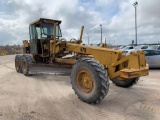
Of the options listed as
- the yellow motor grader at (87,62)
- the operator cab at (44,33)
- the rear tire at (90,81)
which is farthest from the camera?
the operator cab at (44,33)

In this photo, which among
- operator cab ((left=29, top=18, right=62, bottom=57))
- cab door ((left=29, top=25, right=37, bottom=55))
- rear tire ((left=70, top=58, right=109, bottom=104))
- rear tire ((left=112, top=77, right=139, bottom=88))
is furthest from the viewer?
cab door ((left=29, top=25, right=37, bottom=55))

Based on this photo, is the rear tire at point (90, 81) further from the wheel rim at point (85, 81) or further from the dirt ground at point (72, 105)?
the dirt ground at point (72, 105)

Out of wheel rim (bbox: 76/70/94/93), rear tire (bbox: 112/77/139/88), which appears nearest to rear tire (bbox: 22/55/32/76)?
rear tire (bbox: 112/77/139/88)

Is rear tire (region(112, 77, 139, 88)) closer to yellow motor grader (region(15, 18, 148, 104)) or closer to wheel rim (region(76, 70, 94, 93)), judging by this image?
yellow motor grader (region(15, 18, 148, 104))

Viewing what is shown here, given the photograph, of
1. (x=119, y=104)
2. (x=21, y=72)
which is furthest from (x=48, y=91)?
(x=21, y=72)

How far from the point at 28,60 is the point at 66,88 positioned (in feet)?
13.0

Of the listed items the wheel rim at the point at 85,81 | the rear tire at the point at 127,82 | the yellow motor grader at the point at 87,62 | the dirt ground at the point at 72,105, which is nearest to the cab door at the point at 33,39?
the yellow motor grader at the point at 87,62

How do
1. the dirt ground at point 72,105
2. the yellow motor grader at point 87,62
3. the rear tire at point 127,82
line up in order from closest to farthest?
the dirt ground at point 72,105 < the yellow motor grader at point 87,62 < the rear tire at point 127,82

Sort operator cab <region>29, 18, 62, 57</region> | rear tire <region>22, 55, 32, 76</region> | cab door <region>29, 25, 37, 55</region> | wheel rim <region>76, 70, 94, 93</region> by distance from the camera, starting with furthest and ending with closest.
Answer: rear tire <region>22, 55, 32, 76</region>, cab door <region>29, 25, 37, 55</region>, operator cab <region>29, 18, 62, 57</region>, wheel rim <region>76, 70, 94, 93</region>

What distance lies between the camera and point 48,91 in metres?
8.04

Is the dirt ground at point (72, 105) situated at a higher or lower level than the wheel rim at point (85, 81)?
lower

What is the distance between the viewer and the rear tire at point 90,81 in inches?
236

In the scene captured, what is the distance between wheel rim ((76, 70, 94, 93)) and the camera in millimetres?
6464

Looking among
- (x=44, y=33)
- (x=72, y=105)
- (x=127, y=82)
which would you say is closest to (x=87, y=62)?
(x=72, y=105)
